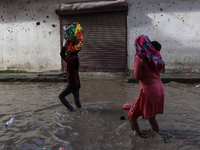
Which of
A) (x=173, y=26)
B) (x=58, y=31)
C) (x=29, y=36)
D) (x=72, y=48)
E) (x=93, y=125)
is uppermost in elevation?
(x=173, y=26)

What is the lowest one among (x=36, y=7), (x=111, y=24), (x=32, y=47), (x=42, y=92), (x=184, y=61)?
(x=42, y=92)

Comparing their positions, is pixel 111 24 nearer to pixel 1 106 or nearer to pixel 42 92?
pixel 42 92

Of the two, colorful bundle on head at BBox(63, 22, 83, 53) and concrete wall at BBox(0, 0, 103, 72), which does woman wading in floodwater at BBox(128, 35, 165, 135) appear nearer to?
colorful bundle on head at BBox(63, 22, 83, 53)

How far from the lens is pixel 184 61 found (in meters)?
9.12

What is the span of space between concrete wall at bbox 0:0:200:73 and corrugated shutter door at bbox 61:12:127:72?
0.38 metres

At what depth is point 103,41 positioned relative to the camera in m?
9.70

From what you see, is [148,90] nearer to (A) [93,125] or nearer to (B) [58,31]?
(A) [93,125]

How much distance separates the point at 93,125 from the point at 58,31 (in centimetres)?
725

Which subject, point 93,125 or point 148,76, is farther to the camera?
point 93,125

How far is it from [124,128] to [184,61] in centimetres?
660

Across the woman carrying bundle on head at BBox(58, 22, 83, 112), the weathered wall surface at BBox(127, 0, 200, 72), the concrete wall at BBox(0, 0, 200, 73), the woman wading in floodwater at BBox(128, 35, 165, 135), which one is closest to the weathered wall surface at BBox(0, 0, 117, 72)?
the concrete wall at BBox(0, 0, 200, 73)

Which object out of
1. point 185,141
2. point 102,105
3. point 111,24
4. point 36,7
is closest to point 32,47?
point 36,7

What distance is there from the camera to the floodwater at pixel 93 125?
117 inches

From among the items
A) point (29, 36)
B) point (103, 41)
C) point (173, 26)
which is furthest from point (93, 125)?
point (29, 36)
